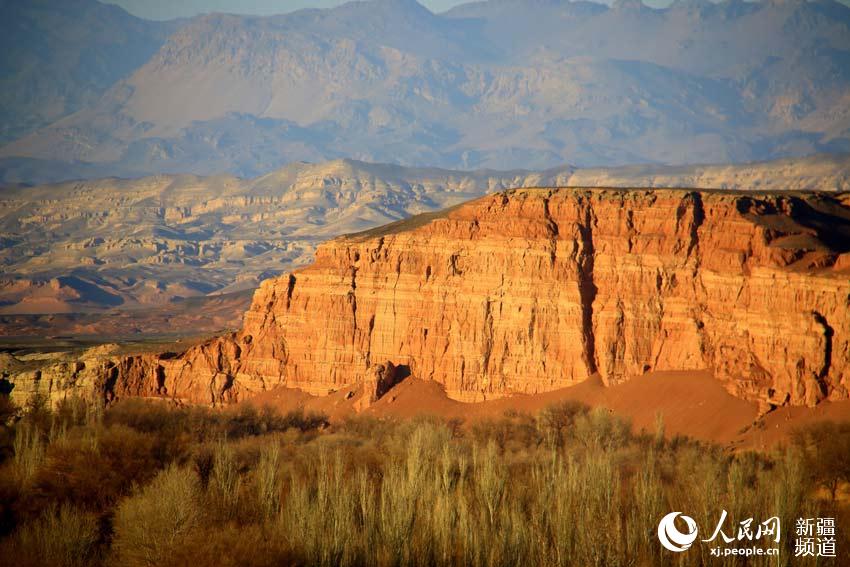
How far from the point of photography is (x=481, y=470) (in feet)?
212

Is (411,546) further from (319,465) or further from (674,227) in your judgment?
(674,227)

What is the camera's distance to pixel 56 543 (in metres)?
52.6

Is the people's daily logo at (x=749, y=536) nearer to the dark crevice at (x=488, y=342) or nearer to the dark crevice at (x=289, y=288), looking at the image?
the dark crevice at (x=488, y=342)

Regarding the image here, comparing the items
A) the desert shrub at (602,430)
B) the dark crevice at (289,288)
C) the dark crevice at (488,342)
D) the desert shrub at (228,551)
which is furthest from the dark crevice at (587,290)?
the desert shrub at (228,551)

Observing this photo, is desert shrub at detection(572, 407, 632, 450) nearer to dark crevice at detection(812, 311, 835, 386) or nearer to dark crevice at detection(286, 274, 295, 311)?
dark crevice at detection(812, 311, 835, 386)

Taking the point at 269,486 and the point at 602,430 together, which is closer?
the point at 269,486

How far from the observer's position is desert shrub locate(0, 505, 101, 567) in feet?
168

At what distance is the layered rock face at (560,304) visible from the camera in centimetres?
7381

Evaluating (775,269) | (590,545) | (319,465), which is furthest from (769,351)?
(590,545)

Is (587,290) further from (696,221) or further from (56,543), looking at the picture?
(56,543)

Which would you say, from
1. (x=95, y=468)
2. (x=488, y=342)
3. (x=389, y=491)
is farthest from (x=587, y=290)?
(x=95, y=468)

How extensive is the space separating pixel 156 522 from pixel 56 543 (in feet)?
13.6

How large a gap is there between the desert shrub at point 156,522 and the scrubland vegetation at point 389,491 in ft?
0.30

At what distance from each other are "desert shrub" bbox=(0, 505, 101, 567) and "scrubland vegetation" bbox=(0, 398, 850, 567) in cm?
13
